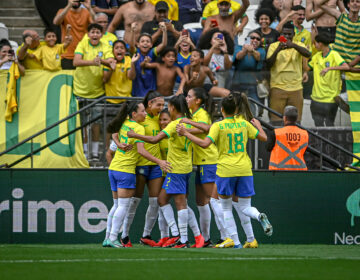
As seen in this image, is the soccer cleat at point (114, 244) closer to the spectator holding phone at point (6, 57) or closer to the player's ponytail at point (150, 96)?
the player's ponytail at point (150, 96)

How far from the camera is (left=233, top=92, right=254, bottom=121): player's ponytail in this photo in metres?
10.0

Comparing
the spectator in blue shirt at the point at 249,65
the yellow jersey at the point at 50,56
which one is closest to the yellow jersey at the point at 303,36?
the spectator in blue shirt at the point at 249,65

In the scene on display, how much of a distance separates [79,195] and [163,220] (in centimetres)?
178

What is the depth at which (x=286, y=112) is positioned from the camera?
468 inches

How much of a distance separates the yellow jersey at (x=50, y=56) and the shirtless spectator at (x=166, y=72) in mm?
1744

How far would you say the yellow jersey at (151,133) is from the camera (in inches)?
428

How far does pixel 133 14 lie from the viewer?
1521cm

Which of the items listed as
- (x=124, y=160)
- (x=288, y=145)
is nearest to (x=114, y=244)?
(x=124, y=160)

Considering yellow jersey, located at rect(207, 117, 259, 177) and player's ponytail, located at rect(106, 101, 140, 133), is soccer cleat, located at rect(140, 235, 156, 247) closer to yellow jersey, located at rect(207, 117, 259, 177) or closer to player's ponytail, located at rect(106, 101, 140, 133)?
player's ponytail, located at rect(106, 101, 140, 133)

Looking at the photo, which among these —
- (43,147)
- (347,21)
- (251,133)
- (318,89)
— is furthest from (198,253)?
(347,21)

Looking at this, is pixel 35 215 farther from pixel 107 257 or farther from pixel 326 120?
pixel 326 120

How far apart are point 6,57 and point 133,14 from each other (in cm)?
280

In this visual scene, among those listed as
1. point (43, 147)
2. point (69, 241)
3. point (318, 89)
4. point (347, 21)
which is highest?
→ point (347, 21)

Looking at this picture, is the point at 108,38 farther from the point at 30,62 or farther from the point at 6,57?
the point at 6,57
